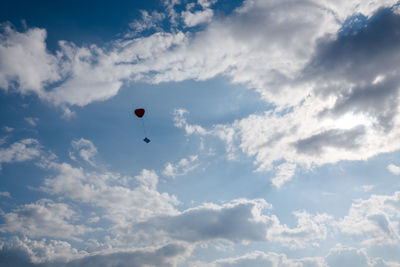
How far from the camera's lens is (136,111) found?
113 m

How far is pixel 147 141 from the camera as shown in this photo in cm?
10744

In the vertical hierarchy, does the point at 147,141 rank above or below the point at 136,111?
below

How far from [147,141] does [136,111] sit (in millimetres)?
12479
